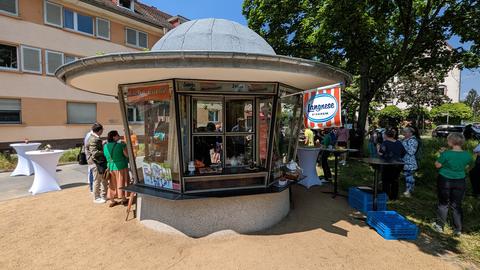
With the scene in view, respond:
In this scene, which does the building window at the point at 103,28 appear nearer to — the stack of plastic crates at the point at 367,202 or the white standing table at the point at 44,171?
the white standing table at the point at 44,171

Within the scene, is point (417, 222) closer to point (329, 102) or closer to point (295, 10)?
point (329, 102)

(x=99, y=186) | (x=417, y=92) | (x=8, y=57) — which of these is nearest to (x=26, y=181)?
(x=99, y=186)

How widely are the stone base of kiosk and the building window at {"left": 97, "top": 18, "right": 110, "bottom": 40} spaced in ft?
56.4

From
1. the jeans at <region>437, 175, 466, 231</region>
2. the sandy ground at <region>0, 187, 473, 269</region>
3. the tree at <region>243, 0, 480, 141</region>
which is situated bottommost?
the sandy ground at <region>0, 187, 473, 269</region>

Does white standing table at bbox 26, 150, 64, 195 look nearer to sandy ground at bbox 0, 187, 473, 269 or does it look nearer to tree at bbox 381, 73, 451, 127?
sandy ground at bbox 0, 187, 473, 269

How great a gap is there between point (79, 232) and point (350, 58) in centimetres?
1071

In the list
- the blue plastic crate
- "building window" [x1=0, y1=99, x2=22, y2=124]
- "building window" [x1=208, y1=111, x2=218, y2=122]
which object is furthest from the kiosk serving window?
"building window" [x1=0, y1=99, x2=22, y2=124]

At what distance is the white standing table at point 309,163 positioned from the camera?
7934 millimetres

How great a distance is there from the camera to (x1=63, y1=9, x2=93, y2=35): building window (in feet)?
54.2

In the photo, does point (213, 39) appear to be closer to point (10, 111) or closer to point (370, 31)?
point (370, 31)

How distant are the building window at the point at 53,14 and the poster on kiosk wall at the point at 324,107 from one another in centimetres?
1701


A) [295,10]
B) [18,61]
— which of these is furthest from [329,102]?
[18,61]

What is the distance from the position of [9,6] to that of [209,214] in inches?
669

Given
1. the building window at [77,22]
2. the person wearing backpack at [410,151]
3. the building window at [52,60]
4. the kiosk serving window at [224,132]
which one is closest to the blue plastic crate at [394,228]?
the kiosk serving window at [224,132]
